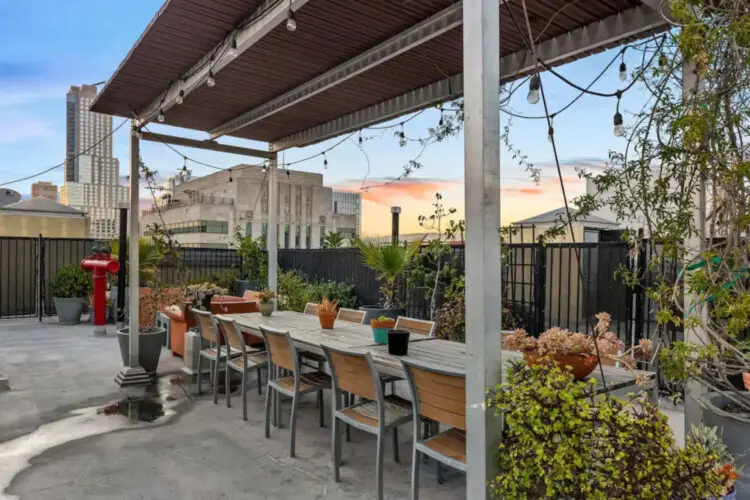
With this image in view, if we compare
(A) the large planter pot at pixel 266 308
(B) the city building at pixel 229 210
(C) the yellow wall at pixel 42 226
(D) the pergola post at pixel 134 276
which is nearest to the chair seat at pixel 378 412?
(A) the large planter pot at pixel 266 308

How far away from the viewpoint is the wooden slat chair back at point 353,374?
2.78 m

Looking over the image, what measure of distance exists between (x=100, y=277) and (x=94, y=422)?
16.6 feet

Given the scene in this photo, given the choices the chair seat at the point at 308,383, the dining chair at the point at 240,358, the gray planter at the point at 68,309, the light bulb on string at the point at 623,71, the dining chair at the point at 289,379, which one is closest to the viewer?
the light bulb on string at the point at 623,71

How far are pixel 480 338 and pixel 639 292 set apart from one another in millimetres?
3538

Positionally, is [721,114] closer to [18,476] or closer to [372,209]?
[18,476]

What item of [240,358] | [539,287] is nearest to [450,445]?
[240,358]

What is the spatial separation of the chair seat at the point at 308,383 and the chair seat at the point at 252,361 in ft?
A: 1.54

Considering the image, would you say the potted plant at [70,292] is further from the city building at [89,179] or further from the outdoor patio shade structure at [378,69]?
the outdoor patio shade structure at [378,69]

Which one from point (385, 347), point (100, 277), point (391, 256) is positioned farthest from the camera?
point (100, 277)

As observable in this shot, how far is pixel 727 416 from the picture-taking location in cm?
239

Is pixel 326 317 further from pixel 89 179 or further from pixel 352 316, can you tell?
pixel 89 179

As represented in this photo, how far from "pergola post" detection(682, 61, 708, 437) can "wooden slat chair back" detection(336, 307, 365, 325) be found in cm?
286

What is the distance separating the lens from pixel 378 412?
112 inches

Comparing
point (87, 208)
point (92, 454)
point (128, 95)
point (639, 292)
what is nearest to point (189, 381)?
point (92, 454)
